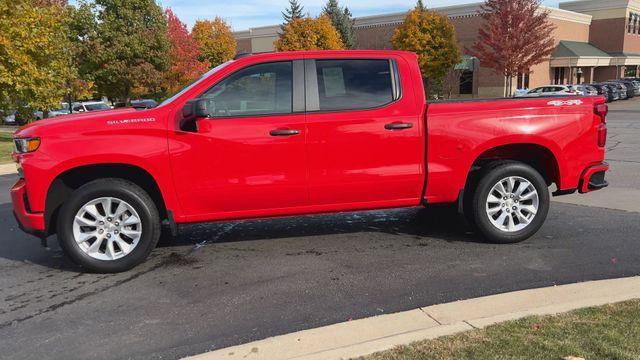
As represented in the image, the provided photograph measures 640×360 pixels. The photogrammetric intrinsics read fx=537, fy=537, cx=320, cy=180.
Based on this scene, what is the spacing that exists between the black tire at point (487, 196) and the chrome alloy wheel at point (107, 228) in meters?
3.27

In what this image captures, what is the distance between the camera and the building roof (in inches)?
1762

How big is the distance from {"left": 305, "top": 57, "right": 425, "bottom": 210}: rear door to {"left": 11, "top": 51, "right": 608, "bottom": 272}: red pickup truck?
0.01 meters

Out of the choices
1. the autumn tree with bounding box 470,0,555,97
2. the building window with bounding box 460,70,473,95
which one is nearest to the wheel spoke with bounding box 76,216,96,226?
the autumn tree with bounding box 470,0,555,97

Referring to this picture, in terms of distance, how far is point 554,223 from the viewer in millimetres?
6309

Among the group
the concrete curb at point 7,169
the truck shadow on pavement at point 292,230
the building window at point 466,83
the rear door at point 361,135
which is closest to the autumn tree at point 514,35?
the building window at point 466,83

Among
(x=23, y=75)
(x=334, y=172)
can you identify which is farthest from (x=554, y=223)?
(x=23, y=75)

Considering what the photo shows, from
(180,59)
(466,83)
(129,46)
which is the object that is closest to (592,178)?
(129,46)

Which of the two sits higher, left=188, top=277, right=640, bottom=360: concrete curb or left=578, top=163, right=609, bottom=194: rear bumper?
left=578, top=163, right=609, bottom=194: rear bumper

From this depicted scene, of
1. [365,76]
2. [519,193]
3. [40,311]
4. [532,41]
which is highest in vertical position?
[532,41]

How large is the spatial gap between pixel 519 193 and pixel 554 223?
120 cm

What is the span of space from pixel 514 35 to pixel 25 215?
3458 centimetres

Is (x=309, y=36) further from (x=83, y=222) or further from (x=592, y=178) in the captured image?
(x=83, y=222)

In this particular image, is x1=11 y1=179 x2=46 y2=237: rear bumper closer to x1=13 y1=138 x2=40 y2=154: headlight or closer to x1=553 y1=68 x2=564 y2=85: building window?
x1=13 y1=138 x2=40 y2=154: headlight

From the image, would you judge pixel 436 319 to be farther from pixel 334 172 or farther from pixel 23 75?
pixel 23 75
